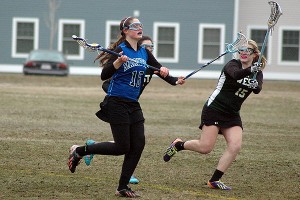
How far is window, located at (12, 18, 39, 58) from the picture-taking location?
54438mm

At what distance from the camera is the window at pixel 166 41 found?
54438 mm

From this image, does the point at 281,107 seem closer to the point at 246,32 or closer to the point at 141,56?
the point at 141,56

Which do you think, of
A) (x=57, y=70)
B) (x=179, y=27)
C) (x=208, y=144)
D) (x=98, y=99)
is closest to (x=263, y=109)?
(x=98, y=99)

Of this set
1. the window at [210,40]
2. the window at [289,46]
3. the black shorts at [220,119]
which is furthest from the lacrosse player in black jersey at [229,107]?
the window at [289,46]

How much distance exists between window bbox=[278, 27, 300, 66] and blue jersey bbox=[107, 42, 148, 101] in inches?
1814

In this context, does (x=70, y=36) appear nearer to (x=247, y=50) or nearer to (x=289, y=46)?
(x=289, y=46)

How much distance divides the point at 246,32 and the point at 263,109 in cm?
2897

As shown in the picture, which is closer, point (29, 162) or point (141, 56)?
point (141, 56)

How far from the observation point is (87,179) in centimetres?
1134

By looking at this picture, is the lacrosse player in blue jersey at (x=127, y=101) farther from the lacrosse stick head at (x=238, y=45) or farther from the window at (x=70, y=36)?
the window at (x=70, y=36)

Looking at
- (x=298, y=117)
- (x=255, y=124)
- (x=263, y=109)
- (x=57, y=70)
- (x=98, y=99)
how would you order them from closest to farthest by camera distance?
(x=255, y=124) → (x=298, y=117) → (x=263, y=109) → (x=98, y=99) → (x=57, y=70)

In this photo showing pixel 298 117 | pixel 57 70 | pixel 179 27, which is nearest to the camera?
pixel 298 117

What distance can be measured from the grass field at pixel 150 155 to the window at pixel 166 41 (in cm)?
2528

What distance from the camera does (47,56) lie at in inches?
1759
